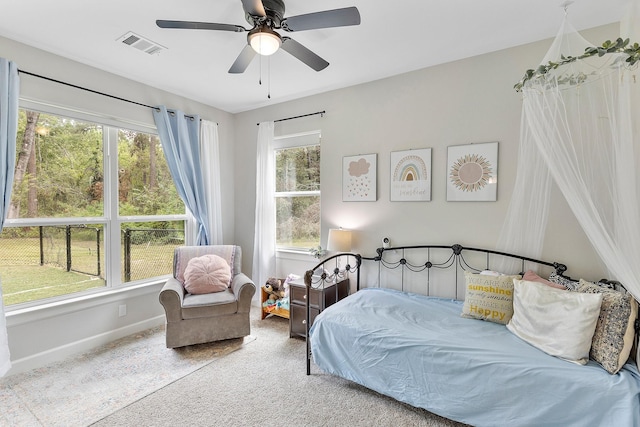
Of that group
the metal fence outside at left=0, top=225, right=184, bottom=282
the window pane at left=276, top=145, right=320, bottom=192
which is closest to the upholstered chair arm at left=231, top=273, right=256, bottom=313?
the metal fence outside at left=0, top=225, right=184, bottom=282

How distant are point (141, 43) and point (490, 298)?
3442 mm

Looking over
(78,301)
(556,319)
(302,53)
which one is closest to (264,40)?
(302,53)

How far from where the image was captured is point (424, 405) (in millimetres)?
1835

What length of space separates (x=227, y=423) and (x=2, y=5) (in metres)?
3.18

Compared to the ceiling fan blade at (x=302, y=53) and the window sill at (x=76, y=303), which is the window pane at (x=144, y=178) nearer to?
the window sill at (x=76, y=303)

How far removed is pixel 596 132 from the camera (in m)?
1.76

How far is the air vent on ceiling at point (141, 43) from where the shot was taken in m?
2.37

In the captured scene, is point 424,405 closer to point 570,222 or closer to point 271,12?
point 570,222

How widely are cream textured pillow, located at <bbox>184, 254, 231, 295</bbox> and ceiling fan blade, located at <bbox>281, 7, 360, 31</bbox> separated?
239cm

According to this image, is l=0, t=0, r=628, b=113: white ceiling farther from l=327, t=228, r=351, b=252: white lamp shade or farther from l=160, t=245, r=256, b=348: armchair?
l=160, t=245, r=256, b=348: armchair

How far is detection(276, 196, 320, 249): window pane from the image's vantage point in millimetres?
3664

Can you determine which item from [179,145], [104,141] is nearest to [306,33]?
[179,145]

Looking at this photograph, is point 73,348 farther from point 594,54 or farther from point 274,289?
point 594,54

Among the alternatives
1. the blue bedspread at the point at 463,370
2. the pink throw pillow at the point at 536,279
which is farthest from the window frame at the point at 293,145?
the pink throw pillow at the point at 536,279
